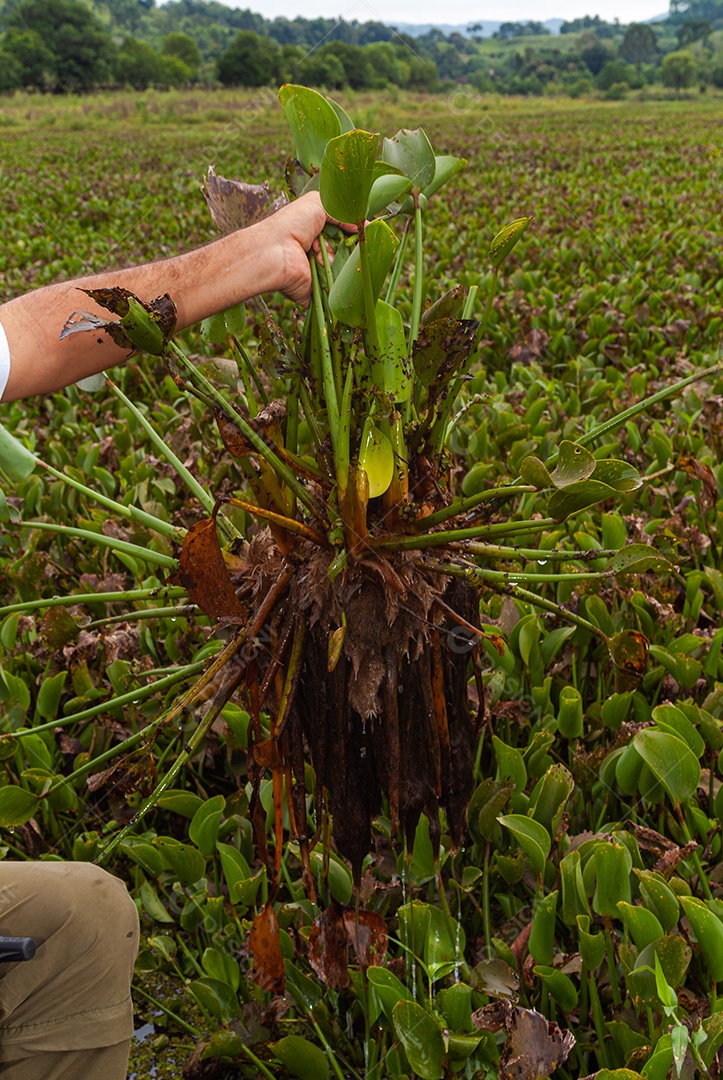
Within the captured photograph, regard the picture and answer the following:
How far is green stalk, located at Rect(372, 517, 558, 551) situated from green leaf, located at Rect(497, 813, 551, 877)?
437mm

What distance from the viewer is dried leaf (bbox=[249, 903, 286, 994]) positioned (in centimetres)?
136

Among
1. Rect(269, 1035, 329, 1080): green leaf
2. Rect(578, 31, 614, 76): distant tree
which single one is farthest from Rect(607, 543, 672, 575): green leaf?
Rect(578, 31, 614, 76): distant tree

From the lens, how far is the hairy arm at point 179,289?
127 cm

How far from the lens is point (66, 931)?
122 centimetres

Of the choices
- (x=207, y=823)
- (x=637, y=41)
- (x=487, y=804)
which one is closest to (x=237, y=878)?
(x=207, y=823)

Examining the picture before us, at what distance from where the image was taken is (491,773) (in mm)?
1970

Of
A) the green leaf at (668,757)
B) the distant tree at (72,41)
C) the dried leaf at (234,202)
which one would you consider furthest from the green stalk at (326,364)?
the distant tree at (72,41)

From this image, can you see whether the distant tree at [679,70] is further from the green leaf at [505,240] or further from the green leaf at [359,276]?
the green leaf at [359,276]

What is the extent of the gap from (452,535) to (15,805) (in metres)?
0.85

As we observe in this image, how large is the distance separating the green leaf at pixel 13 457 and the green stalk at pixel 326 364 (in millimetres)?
389

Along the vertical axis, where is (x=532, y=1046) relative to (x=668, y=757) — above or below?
below

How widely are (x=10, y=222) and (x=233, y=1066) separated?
8.04 meters

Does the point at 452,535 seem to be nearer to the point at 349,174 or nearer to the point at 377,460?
the point at 377,460

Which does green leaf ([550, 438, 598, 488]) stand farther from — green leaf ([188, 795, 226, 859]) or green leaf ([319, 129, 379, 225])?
green leaf ([188, 795, 226, 859])
